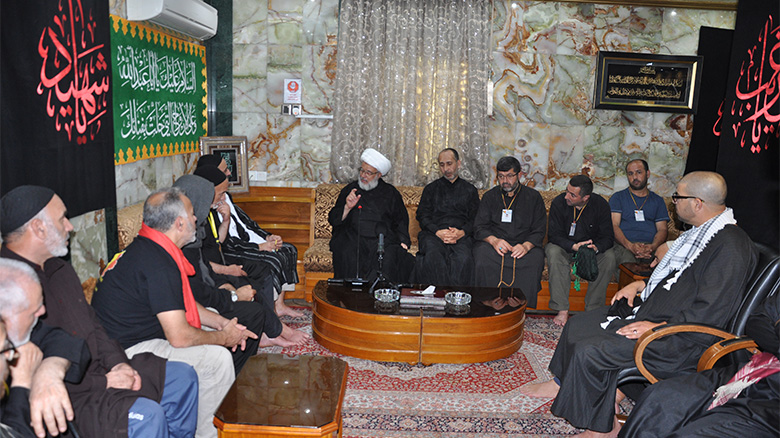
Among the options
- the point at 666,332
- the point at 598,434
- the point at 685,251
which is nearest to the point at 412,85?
the point at 685,251

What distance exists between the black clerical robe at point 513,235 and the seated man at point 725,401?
7.89 ft

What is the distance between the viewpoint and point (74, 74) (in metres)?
3.34

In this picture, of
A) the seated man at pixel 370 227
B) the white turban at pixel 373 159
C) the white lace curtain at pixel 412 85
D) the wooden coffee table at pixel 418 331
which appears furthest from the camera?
the white lace curtain at pixel 412 85

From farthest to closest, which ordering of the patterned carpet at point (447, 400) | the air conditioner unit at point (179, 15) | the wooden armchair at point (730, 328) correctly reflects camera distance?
the air conditioner unit at point (179, 15)
the patterned carpet at point (447, 400)
the wooden armchair at point (730, 328)

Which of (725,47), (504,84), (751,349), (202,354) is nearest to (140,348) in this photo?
(202,354)

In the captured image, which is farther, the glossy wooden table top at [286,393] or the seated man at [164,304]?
the seated man at [164,304]

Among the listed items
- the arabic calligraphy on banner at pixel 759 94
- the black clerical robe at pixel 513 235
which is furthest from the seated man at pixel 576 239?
the arabic calligraphy on banner at pixel 759 94

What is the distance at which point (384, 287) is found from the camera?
Answer: 4.23 metres

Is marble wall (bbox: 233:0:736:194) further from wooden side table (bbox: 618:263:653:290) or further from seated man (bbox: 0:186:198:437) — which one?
seated man (bbox: 0:186:198:437)

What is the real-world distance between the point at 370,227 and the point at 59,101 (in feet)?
9.18

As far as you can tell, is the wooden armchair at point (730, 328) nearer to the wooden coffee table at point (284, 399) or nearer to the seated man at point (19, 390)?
the wooden coffee table at point (284, 399)

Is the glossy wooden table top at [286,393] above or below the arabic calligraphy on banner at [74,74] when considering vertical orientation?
below

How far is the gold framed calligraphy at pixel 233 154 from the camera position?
5.72 m

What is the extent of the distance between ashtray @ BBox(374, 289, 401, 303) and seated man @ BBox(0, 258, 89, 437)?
225 centimetres
